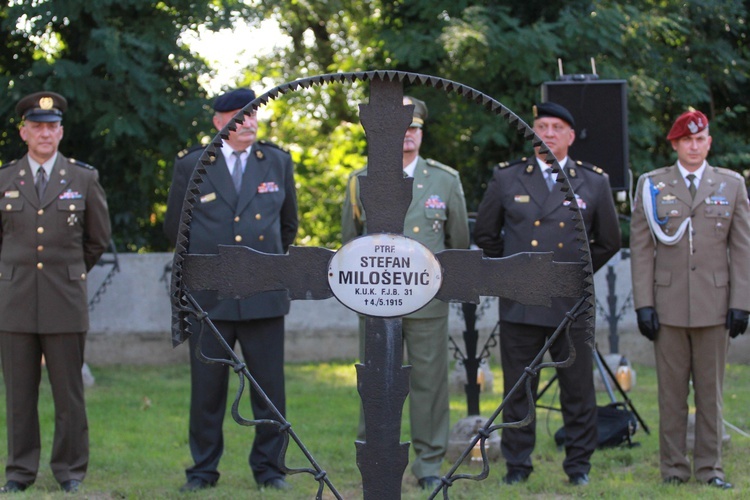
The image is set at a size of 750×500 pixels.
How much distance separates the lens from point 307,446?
670cm

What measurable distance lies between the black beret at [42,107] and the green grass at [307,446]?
1.90 meters

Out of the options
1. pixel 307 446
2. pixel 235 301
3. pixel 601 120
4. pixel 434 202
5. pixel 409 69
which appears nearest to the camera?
pixel 235 301

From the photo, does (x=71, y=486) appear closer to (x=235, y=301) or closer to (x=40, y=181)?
(x=235, y=301)

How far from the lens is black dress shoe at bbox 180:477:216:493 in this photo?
18.0 ft

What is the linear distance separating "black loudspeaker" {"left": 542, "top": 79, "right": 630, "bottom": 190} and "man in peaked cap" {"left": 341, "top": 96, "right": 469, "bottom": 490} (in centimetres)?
158

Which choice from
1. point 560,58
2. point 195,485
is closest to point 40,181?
point 195,485

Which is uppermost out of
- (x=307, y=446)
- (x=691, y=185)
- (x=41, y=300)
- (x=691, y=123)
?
(x=691, y=123)

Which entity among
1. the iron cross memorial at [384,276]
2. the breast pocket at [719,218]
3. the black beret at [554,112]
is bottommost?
the iron cross memorial at [384,276]

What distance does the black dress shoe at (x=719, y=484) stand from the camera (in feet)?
18.0

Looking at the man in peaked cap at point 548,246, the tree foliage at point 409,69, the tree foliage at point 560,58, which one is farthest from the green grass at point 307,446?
the tree foliage at point 560,58

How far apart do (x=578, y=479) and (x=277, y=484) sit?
156 cm

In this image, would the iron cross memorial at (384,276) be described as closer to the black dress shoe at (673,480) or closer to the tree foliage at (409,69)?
the black dress shoe at (673,480)

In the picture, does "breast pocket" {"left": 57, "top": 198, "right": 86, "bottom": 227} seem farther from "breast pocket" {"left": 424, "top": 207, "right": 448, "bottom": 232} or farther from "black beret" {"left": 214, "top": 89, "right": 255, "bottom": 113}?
"breast pocket" {"left": 424, "top": 207, "right": 448, "bottom": 232}

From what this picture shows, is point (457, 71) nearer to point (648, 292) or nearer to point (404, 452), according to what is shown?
point (648, 292)
